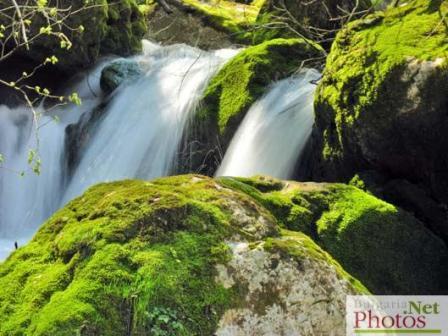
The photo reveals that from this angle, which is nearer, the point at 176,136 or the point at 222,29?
the point at 176,136

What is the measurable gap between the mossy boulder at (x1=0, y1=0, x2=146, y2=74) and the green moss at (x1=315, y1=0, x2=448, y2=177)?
649cm

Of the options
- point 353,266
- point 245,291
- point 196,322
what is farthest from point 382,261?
point 196,322

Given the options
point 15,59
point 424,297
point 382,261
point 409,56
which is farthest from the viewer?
point 15,59

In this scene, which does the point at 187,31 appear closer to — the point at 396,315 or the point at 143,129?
the point at 143,129

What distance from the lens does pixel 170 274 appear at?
289 centimetres

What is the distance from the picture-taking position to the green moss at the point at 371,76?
5.25 metres

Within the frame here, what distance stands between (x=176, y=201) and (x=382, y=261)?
2.00m

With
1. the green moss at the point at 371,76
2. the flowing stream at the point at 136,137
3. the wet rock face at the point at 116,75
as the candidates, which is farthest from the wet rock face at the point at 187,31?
the green moss at the point at 371,76

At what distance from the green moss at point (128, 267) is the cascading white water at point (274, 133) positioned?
3.76 m

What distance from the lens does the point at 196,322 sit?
2.80m

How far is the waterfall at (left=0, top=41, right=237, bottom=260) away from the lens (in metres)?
9.46

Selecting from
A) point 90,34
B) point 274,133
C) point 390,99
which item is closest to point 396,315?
point 390,99

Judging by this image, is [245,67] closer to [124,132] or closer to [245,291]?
[124,132]

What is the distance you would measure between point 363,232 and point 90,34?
33.7 ft
